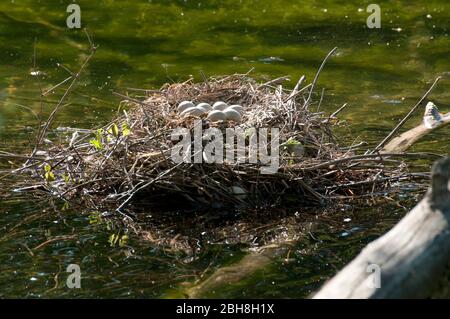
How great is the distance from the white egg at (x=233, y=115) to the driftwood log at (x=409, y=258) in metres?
2.77

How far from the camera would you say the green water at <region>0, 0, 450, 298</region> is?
590cm

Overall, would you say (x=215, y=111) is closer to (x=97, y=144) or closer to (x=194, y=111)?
(x=194, y=111)

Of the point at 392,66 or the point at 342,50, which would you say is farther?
the point at 342,50

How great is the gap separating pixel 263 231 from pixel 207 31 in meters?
9.25

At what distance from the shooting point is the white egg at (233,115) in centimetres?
704

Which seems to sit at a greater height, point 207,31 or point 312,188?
point 207,31

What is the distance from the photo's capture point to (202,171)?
22.0 ft

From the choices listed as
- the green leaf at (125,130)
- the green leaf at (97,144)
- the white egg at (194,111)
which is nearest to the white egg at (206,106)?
the white egg at (194,111)

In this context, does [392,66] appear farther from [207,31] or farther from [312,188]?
[312,188]

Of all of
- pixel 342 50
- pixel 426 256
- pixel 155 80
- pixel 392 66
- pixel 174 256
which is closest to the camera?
pixel 426 256

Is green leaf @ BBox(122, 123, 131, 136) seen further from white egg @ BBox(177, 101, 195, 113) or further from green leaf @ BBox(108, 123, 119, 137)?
white egg @ BBox(177, 101, 195, 113)

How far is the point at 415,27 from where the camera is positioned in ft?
51.5

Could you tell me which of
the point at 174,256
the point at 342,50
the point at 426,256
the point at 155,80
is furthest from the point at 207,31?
the point at 426,256
